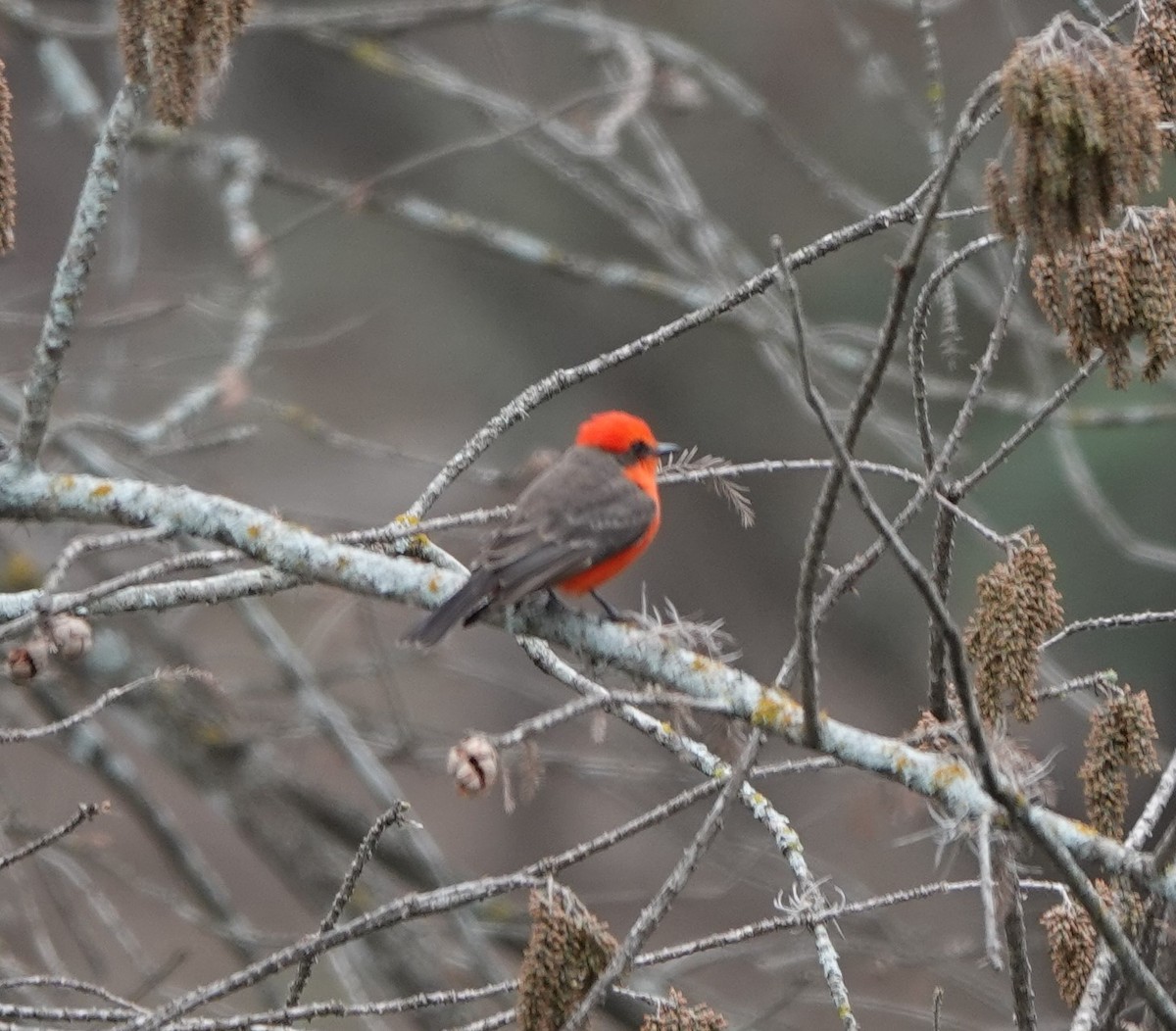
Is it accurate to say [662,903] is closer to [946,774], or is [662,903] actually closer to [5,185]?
[946,774]

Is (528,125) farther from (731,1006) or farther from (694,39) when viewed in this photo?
(694,39)

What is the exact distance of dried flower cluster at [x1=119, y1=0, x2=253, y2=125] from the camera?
9.56 feet

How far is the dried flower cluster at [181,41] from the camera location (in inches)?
115

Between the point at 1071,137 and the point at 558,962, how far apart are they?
1459 millimetres

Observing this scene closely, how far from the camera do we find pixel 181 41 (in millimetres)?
2947

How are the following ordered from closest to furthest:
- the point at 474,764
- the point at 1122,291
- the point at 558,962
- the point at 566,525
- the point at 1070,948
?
the point at 474,764 → the point at 558,962 → the point at 1122,291 → the point at 1070,948 → the point at 566,525

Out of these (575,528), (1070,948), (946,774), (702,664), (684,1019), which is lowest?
(1070,948)

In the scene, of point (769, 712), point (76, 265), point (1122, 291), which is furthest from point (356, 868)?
point (1122, 291)

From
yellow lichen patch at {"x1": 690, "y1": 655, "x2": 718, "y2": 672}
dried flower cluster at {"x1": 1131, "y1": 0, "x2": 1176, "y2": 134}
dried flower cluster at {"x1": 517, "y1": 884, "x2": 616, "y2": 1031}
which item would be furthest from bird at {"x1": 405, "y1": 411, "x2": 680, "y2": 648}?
dried flower cluster at {"x1": 1131, "y1": 0, "x2": 1176, "y2": 134}

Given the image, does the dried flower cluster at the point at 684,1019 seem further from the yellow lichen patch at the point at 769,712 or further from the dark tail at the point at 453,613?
the dark tail at the point at 453,613

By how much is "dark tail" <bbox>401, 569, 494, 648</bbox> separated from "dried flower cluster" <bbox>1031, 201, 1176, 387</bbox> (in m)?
1.29

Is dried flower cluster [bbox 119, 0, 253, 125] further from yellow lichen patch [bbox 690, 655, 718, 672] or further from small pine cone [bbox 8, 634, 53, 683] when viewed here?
yellow lichen patch [bbox 690, 655, 718, 672]

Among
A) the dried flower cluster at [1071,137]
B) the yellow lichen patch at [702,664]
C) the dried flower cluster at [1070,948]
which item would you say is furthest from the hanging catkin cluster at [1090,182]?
the dried flower cluster at [1070,948]

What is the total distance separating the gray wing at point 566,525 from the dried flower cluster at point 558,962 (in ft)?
3.82
